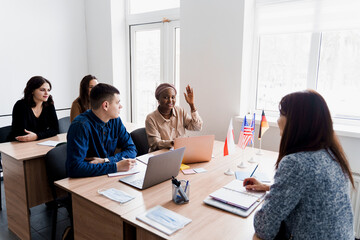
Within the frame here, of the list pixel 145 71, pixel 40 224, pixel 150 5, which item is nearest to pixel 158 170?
pixel 40 224

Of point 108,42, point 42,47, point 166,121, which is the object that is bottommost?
→ point 166,121

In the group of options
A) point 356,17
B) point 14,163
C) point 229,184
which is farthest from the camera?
point 356,17

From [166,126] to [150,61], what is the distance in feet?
6.53

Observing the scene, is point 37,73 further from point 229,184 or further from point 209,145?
point 229,184

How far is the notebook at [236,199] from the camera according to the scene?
4.50ft

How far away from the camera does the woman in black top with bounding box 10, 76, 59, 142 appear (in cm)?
283

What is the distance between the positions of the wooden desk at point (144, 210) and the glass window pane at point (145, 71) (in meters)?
2.60

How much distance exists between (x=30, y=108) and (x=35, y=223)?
3.75ft

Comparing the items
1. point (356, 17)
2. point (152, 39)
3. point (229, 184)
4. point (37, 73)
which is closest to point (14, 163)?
point (229, 184)

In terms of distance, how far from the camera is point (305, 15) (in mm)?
2768

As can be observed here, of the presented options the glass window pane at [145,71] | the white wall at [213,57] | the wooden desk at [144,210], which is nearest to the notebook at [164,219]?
the wooden desk at [144,210]

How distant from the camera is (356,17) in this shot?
2.53m

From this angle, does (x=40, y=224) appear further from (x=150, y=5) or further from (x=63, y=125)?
(x=150, y=5)

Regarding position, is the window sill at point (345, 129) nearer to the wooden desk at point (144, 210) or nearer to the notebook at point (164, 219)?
the wooden desk at point (144, 210)
